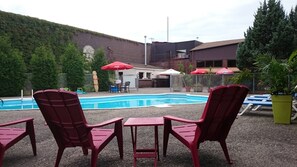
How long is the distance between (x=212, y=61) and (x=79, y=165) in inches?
1088

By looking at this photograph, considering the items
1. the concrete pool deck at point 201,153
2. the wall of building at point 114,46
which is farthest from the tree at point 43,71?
the concrete pool deck at point 201,153

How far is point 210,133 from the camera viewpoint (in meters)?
2.86

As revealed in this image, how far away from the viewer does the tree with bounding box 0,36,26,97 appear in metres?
13.9

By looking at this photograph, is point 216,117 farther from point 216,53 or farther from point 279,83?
point 216,53

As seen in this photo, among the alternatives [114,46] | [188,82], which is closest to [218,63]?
[188,82]

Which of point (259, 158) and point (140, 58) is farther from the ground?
point (140, 58)

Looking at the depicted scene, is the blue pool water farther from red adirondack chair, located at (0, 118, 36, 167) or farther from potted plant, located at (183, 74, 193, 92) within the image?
red adirondack chair, located at (0, 118, 36, 167)

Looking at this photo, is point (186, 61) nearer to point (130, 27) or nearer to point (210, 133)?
point (130, 27)


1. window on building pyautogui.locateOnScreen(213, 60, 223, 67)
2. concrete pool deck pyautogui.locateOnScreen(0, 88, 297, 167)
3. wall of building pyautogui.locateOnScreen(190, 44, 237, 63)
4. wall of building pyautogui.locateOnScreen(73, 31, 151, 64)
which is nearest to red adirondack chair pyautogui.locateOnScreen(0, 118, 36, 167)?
concrete pool deck pyautogui.locateOnScreen(0, 88, 297, 167)

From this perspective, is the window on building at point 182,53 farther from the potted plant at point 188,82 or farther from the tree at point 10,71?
the tree at point 10,71

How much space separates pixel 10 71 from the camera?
14.1 m

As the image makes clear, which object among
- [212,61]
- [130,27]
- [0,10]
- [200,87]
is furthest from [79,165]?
[130,27]

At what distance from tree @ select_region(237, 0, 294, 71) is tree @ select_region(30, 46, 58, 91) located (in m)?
12.9

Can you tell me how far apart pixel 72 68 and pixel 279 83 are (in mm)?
14835
